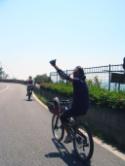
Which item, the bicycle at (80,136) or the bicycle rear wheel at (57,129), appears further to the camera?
the bicycle rear wheel at (57,129)

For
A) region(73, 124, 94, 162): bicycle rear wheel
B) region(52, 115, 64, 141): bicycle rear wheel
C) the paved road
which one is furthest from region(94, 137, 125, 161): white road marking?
region(52, 115, 64, 141): bicycle rear wheel

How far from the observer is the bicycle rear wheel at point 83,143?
29.6 ft

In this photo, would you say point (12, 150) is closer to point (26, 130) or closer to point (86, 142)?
point (86, 142)

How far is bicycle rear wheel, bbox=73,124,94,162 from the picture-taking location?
29.6 feet

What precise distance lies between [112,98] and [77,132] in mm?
2974

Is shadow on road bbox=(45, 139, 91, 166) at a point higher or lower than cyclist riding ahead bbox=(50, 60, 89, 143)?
lower

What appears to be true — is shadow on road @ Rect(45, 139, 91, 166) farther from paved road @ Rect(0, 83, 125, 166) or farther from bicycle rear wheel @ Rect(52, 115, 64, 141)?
bicycle rear wheel @ Rect(52, 115, 64, 141)

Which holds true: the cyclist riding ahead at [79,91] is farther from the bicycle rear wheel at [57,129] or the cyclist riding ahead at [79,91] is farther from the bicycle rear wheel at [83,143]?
the bicycle rear wheel at [57,129]

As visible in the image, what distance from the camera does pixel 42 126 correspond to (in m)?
14.5

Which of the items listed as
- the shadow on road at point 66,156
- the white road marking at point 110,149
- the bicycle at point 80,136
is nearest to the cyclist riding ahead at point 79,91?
the bicycle at point 80,136

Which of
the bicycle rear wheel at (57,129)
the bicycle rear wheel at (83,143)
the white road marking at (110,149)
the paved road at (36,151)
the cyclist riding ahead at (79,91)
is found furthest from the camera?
the bicycle rear wheel at (57,129)

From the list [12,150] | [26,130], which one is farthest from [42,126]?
[12,150]

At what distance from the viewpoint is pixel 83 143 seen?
30.6 ft

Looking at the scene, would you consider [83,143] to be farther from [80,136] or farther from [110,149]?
[110,149]
